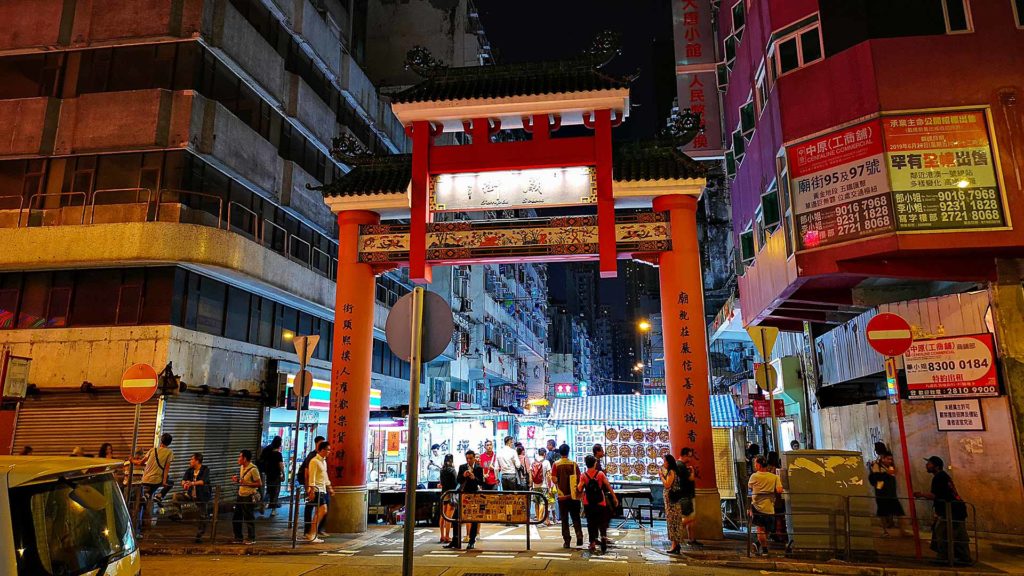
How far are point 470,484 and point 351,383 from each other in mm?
3743

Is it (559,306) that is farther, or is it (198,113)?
(559,306)

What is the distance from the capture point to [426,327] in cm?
582

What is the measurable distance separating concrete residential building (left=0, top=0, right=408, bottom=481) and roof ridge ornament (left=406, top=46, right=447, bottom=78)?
694 centimetres

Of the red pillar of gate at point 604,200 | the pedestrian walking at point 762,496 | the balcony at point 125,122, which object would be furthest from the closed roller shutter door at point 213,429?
the pedestrian walking at point 762,496

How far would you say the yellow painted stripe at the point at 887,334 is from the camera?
9.70 meters

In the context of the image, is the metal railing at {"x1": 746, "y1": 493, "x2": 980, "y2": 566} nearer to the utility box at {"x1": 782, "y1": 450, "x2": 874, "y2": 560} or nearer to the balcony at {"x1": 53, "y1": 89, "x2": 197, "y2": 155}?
the utility box at {"x1": 782, "y1": 450, "x2": 874, "y2": 560}

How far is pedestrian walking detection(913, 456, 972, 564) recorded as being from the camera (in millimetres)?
9927

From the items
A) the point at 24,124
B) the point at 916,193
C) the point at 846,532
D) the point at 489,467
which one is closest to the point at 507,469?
the point at 489,467

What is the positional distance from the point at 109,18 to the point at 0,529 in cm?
2000

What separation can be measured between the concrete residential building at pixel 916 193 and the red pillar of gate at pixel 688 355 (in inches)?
95.1

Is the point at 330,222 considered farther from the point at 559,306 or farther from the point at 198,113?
the point at 559,306

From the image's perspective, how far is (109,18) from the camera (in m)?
19.0

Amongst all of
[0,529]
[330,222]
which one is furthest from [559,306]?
[0,529]

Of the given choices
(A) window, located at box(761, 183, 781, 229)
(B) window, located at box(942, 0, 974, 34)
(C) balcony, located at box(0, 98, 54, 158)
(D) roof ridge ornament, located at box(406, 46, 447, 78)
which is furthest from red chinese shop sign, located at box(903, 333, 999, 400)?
(C) balcony, located at box(0, 98, 54, 158)
